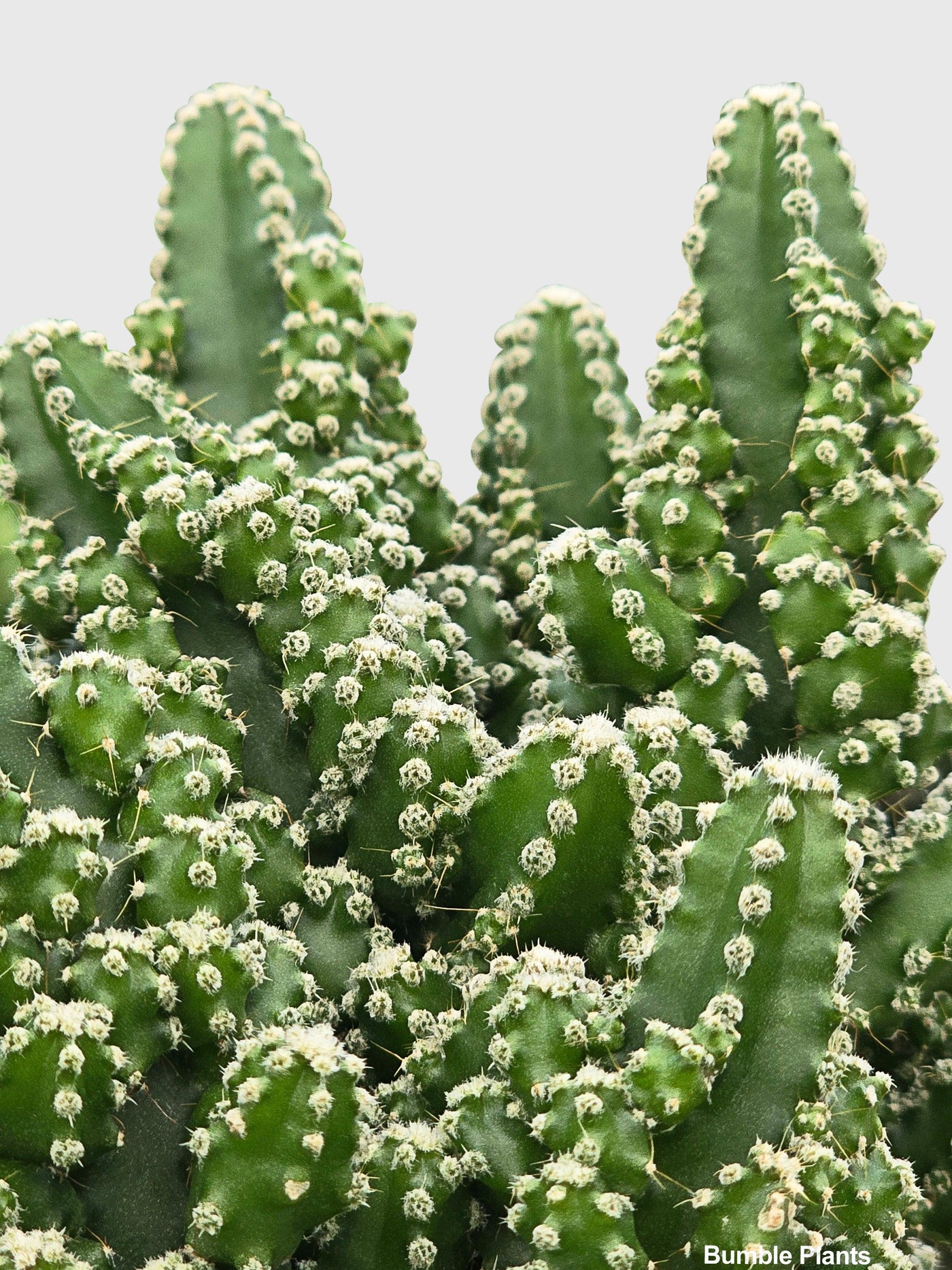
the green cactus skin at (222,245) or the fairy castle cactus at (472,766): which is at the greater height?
the green cactus skin at (222,245)

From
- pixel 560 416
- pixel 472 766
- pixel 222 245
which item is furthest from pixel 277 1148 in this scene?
pixel 222 245

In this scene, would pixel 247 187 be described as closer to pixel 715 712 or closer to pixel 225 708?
pixel 225 708

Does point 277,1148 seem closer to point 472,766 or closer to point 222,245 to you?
point 472,766

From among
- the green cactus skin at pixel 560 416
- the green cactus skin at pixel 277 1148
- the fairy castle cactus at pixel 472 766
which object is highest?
the green cactus skin at pixel 560 416

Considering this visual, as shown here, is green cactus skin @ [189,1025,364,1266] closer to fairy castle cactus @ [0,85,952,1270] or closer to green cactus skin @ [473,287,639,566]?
fairy castle cactus @ [0,85,952,1270]

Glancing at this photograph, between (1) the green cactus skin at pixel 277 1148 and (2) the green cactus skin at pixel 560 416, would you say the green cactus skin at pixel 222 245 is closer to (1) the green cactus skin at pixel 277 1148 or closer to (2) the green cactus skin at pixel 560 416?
(2) the green cactus skin at pixel 560 416

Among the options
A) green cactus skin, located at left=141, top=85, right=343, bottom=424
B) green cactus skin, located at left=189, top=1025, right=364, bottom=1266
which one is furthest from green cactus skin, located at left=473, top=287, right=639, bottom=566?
green cactus skin, located at left=189, top=1025, right=364, bottom=1266

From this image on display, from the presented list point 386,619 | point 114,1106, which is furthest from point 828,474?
point 114,1106

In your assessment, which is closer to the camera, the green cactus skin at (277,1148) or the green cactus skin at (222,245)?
the green cactus skin at (277,1148)

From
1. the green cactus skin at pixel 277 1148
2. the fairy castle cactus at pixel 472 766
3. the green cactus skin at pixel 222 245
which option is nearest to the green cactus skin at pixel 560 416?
the fairy castle cactus at pixel 472 766
